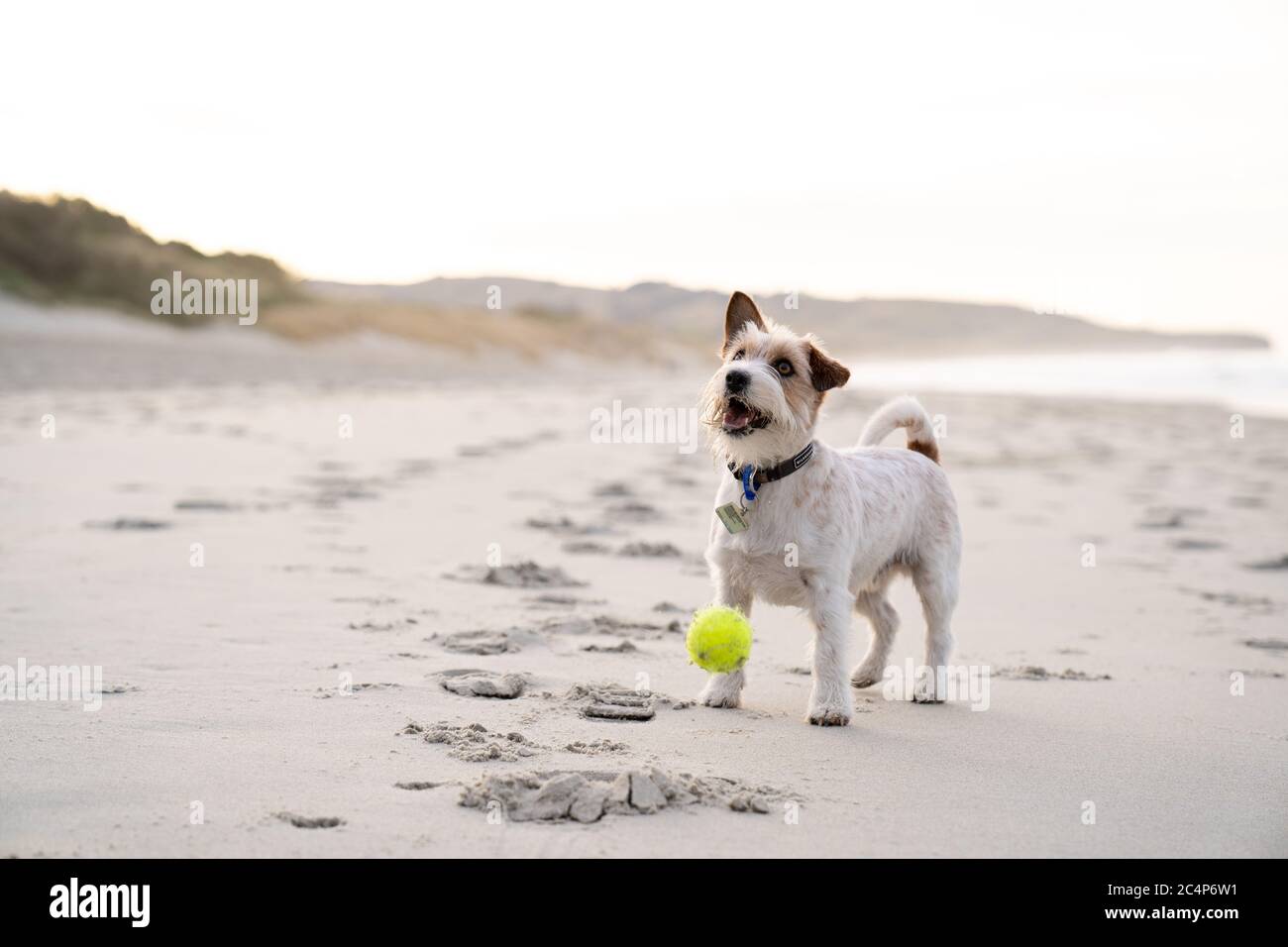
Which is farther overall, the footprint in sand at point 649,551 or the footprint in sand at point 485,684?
the footprint in sand at point 649,551

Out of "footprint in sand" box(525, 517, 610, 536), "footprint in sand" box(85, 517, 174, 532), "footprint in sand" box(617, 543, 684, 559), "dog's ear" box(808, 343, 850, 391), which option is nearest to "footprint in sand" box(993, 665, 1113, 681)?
"dog's ear" box(808, 343, 850, 391)

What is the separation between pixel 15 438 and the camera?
11875 mm

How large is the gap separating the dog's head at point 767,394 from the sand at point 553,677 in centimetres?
107

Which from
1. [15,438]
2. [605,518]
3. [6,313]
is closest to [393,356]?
[6,313]

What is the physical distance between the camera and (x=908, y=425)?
6125mm

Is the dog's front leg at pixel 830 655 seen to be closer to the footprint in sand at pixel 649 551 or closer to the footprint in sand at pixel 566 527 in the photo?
the footprint in sand at pixel 649 551

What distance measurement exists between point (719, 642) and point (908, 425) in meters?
2.12

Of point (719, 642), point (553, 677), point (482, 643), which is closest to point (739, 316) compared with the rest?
point (719, 642)

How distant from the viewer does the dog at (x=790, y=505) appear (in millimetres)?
4727

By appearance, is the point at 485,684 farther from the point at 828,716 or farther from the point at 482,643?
the point at 828,716

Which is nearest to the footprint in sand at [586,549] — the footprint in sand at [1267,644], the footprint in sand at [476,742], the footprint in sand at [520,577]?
the footprint in sand at [520,577]
